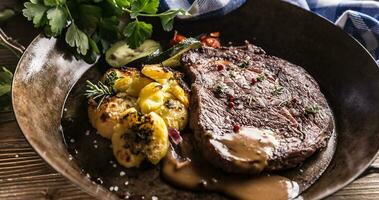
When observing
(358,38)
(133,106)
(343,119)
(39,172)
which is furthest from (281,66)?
(39,172)

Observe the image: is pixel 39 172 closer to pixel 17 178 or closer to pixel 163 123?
pixel 17 178

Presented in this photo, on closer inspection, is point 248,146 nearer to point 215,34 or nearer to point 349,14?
point 215,34

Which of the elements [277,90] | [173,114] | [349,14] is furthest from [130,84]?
[349,14]

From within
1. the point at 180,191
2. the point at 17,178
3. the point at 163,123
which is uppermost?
the point at 163,123

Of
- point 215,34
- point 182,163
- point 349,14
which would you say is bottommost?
point 182,163

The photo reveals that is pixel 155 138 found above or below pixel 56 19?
below

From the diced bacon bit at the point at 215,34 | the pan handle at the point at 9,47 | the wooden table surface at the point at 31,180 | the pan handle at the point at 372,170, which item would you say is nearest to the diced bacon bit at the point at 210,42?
the diced bacon bit at the point at 215,34
